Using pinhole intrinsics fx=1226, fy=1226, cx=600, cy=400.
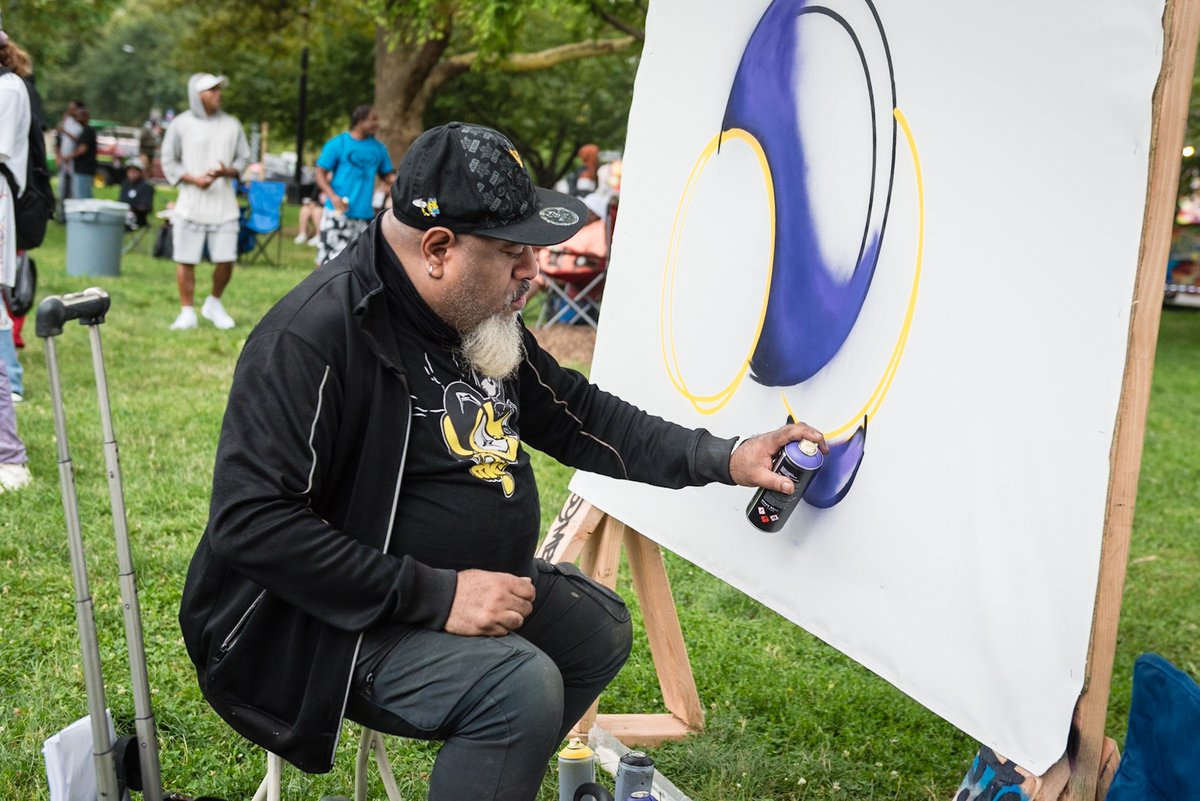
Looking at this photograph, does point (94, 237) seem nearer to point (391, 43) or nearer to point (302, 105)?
point (391, 43)

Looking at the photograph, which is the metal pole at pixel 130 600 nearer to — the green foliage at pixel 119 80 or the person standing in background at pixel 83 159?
the person standing in background at pixel 83 159

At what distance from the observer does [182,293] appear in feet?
29.5

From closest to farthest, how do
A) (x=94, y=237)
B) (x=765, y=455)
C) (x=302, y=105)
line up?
(x=765, y=455) < (x=94, y=237) < (x=302, y=105)

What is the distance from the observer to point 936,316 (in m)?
2.05

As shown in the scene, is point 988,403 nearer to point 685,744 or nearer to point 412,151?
point 412,151

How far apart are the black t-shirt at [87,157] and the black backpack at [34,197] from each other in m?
14.8

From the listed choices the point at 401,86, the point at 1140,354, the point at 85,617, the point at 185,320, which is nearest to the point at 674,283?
the point at 1140,354

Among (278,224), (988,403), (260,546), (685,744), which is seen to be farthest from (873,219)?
(278,224)

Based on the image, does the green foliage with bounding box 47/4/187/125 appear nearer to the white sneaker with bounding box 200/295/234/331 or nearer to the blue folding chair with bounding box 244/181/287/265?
the blue folding chair with bounding box 244/181/287/265

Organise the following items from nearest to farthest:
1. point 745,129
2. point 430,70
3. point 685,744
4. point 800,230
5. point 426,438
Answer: point 426,438, point 800,230, point 745,129, point 685,744, point 430,70

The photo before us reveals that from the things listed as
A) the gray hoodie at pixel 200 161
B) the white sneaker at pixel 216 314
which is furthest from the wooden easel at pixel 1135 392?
the white sneaker at pixel 216 314

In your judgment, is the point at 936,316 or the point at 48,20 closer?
the point at 936,316

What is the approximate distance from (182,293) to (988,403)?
797cm

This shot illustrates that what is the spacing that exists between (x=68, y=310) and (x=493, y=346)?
28.7 inches
